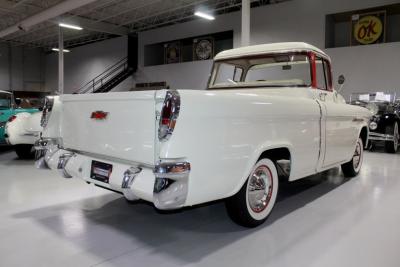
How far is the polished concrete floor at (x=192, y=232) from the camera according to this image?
2637 mm

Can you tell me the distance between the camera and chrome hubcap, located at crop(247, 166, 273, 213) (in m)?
3.25

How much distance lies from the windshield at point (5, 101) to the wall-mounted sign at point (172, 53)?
1262 centimetres

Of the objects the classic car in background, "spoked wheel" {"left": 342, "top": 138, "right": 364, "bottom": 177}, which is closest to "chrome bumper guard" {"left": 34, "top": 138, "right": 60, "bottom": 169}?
the classic car in background

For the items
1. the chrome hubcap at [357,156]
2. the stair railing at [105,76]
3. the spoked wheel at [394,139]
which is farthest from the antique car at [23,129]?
the stair railing at [105,76]

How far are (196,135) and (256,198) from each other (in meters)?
1.20

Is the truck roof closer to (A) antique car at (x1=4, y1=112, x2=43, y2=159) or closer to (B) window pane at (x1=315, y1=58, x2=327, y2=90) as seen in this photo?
(B) window pane at (x1=315, y1=58, x2=327, y2=90)

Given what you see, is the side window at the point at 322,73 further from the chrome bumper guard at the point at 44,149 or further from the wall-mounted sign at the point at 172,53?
the wall-mounted sign at the point at 172,53

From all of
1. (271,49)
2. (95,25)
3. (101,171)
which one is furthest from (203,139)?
(95,25)

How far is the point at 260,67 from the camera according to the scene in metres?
5.01

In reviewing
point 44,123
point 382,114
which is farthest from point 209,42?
point 44,123

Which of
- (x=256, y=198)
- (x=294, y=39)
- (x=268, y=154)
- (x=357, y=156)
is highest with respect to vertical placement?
(x=294, y=39)

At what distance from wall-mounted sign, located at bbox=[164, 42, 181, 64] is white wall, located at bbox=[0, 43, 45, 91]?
1483 centimetres

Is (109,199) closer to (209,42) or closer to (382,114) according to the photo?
(382,114)

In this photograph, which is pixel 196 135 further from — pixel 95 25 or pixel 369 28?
pixel 95 25
